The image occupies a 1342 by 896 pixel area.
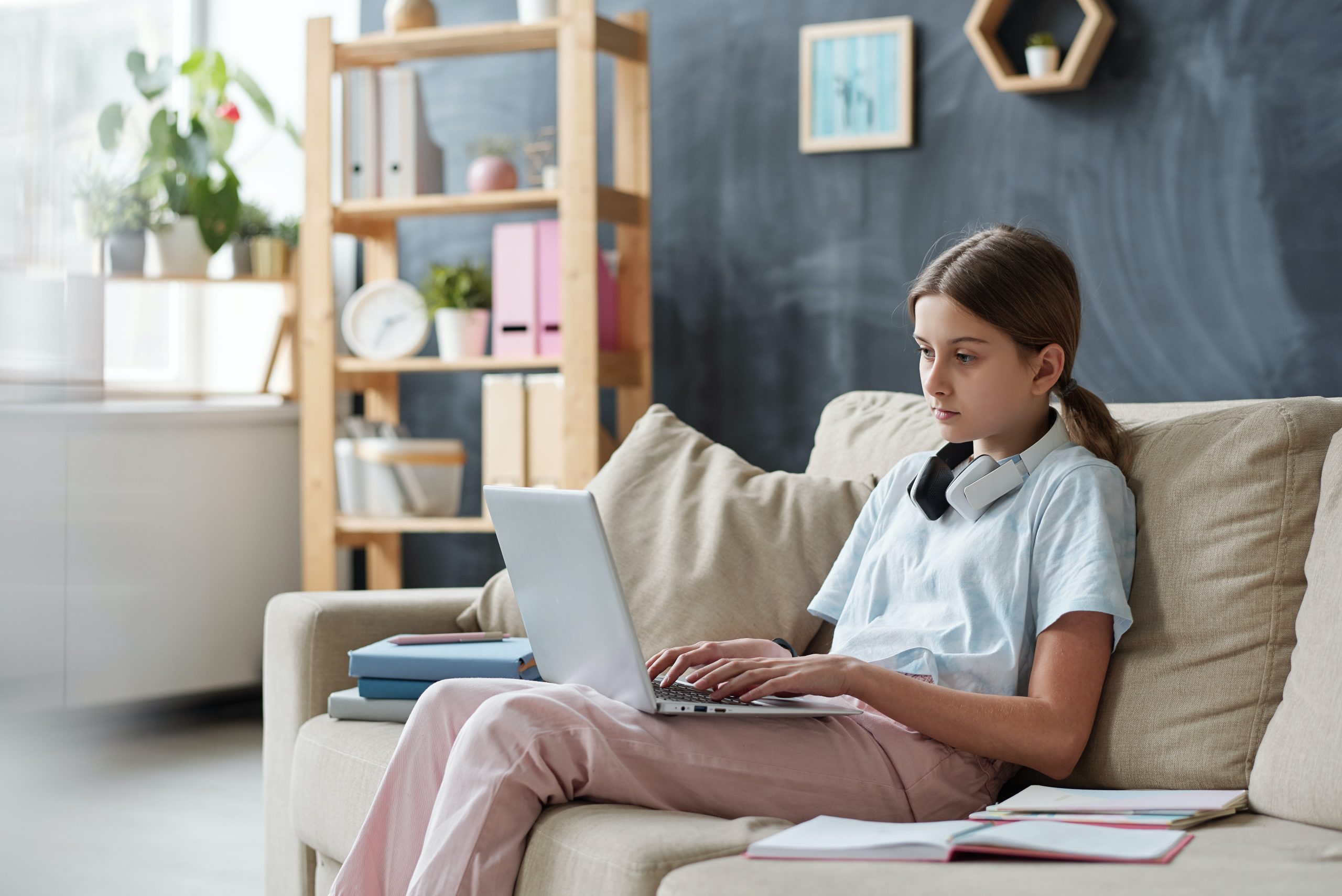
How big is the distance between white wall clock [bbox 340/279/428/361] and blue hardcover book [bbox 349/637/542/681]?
1.53 metres

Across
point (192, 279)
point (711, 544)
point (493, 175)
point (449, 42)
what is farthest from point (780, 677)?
point (192, 279)

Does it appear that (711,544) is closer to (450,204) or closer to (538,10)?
(450,204)

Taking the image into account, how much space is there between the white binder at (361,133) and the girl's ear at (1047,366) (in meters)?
2.04

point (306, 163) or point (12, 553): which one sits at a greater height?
point (306, 163)

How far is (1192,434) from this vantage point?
149 cm

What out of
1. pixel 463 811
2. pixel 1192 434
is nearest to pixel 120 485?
pixel 463 811

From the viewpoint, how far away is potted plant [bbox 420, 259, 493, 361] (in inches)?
124

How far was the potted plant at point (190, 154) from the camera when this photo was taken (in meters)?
3.45

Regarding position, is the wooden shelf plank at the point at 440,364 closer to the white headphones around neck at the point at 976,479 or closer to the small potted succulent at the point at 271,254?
the small potted succulent at the point at 271,254

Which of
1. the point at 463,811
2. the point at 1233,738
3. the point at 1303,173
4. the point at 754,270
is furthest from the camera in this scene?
the point at 754,270

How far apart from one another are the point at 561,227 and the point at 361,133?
59cm

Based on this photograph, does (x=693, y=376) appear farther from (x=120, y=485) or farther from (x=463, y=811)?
(x=463, y=811)

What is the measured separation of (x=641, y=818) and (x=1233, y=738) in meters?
0.59

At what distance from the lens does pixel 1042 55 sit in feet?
8.60
